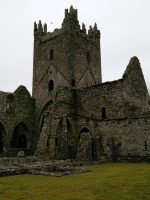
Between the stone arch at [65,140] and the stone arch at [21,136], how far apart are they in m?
6.75

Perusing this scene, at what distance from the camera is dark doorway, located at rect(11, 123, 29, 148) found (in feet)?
99.0

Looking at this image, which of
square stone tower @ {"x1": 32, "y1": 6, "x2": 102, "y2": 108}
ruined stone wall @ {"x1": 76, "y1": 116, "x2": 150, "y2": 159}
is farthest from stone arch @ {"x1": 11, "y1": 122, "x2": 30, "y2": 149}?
ruined stone wall @ {"x1": 76, "y1": 116, "x2": 150, "y2": 159}

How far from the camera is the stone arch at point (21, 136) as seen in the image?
30234mm

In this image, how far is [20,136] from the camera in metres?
31.2

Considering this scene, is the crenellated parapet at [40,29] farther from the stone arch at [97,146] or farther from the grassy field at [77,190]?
the grassy field at [77,190]

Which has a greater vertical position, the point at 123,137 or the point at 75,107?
the point at 75,107

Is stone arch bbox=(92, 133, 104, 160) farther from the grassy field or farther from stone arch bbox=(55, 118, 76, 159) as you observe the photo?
the grassy field

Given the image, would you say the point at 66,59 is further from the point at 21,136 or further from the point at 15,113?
the point at 21,136

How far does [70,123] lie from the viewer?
2606 cm

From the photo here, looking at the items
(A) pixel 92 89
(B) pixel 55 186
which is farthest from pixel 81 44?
(B) pixel 55 186

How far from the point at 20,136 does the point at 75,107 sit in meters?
7.63

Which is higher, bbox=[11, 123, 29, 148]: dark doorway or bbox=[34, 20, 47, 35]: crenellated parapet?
bbox=[34, 20, 47, 35]: crenellated parapet

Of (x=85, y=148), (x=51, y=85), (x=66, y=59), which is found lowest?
(x=85, y=148)

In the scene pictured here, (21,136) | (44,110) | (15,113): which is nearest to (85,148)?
(15,113)
